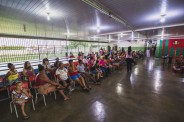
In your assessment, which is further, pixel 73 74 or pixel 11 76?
pixel 73 74

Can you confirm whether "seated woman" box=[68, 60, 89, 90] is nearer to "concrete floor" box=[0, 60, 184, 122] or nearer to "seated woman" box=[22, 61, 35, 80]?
"concrete floor" box=[0, 60, 184, 122]

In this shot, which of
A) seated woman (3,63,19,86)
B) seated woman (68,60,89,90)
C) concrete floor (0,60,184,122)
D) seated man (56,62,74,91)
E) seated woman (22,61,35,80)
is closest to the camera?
concrete floor (0,60,184,122)

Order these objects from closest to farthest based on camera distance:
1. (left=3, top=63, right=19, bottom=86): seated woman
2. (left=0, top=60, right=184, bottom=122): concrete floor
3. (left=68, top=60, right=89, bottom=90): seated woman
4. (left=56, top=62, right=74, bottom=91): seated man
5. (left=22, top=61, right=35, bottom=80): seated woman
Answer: (left=0, top=60, right=184, bottom=122): concrete floor, (left=3, top=63, right=19, bottom=86): seated woman, (left=56, top=62, right=74, bottom=91): seated man, (left=22, top=61, right=35, bottom=80): seated woman, (left=68, top=60, right=89, bottom=90): seated woman

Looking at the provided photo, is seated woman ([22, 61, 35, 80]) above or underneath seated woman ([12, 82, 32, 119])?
above

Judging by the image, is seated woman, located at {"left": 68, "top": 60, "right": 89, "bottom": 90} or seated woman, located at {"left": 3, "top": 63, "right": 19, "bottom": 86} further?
seated woman, located at {"left": 68, "top": 60, "right": 89, "bottom": 90}

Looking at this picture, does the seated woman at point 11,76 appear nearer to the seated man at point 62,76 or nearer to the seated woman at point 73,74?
the seated man at point 62,76

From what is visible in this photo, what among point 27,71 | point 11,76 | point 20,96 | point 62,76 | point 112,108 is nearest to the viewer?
point 20,96

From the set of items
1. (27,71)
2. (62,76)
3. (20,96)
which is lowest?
(20,96)

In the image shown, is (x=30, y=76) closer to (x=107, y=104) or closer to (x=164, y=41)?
(x=107, y=104)

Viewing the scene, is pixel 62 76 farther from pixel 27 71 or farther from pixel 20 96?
pixel 27 71

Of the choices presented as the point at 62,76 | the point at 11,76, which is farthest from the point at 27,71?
the point at 62,76

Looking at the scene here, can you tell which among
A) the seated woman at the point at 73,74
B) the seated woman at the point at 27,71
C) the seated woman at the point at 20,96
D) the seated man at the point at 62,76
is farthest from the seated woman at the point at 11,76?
the seated woman at the point at 73,74

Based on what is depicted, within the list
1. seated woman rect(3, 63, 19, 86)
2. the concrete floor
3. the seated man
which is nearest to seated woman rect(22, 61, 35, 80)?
seated woman rect(3, 63, 19, 86)

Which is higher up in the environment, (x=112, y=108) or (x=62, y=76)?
(x=62, y=76)
